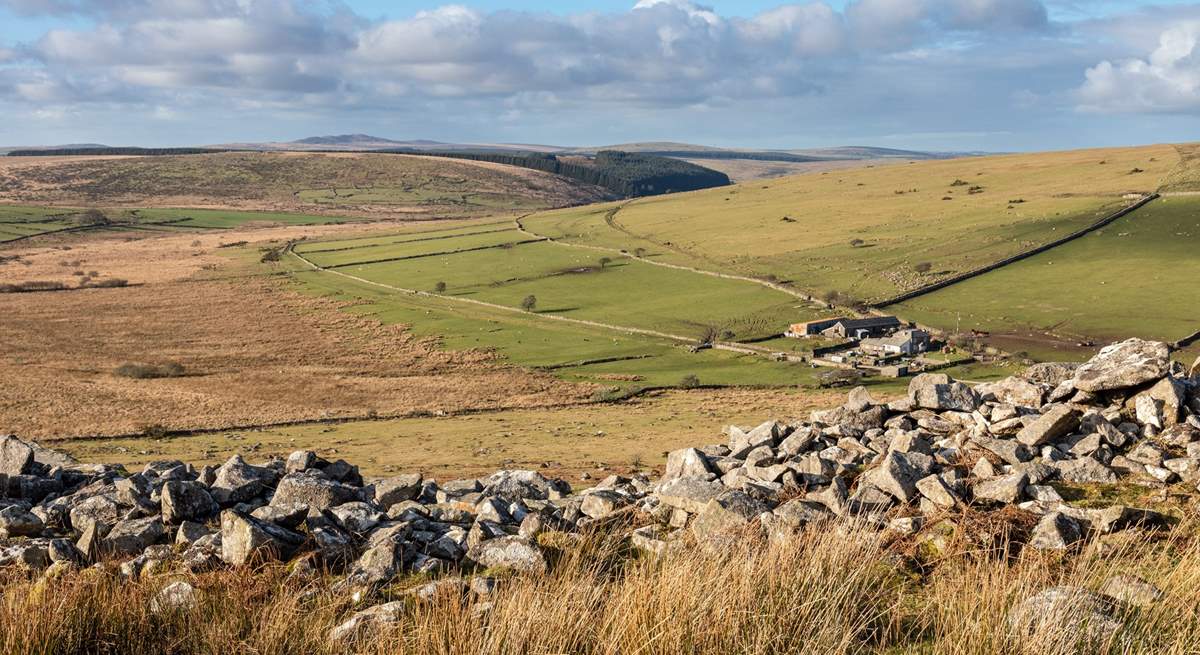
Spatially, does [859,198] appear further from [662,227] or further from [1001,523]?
[1001,523]

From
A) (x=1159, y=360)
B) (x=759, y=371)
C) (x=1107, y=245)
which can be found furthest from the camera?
(x=1107, y=245)

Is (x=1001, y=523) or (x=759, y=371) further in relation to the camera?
(x=759, y=371)

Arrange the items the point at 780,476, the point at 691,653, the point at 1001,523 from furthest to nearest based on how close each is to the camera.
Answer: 1. the point at 780,476
2. the point at 1001,523
3. the point at 691,653

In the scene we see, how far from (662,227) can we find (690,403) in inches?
3921

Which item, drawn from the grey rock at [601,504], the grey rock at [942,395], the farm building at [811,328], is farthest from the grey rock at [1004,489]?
the farm building at [811,328]

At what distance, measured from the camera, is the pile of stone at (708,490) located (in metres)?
10.7

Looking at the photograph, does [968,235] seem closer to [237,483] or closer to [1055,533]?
[1055,533]

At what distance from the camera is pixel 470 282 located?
114062 millimetres

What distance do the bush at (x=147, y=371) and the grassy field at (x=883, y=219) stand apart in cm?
5977

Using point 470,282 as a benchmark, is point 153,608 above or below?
above

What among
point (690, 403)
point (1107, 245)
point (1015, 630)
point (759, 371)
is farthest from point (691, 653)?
point (1107, 245)

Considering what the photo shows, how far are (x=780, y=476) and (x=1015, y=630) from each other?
22.3 feet

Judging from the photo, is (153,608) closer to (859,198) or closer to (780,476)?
(780,476)

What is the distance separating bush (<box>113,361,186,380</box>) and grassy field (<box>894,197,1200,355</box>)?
61.8 meters
